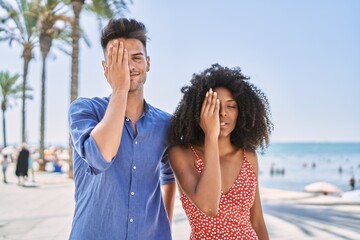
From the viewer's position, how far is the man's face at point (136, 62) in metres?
1.93

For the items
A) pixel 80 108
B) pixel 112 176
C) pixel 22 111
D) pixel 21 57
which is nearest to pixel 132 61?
pixel 80 108

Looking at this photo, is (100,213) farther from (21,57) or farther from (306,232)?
(21,57)

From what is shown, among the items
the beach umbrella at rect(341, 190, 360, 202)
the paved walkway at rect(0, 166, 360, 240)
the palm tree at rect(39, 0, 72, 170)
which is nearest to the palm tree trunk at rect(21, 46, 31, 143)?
the palm tree at rect(39, 0, 72, 170)

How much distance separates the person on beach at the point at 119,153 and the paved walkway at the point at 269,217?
5.24m

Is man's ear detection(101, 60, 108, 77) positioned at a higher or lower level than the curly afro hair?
higher

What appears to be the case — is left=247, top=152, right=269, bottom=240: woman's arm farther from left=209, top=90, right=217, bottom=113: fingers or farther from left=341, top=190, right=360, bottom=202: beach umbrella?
left=341, top=190, right=360, bottom=202: beach umbrella

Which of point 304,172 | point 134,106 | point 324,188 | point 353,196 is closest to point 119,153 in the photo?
point 134,106

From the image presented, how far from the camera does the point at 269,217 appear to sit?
354 inches

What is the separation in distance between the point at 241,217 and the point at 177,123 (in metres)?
0.53

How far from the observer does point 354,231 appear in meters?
7.57

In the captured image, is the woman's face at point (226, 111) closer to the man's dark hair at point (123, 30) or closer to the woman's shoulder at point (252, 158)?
the woman's shoulder at point (252, 158)

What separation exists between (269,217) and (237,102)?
718 cm

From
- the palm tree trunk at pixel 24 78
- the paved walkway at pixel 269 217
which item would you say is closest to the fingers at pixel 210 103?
the paved walkway at pixel 269 217

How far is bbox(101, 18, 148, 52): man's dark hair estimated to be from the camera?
78.0 inches
